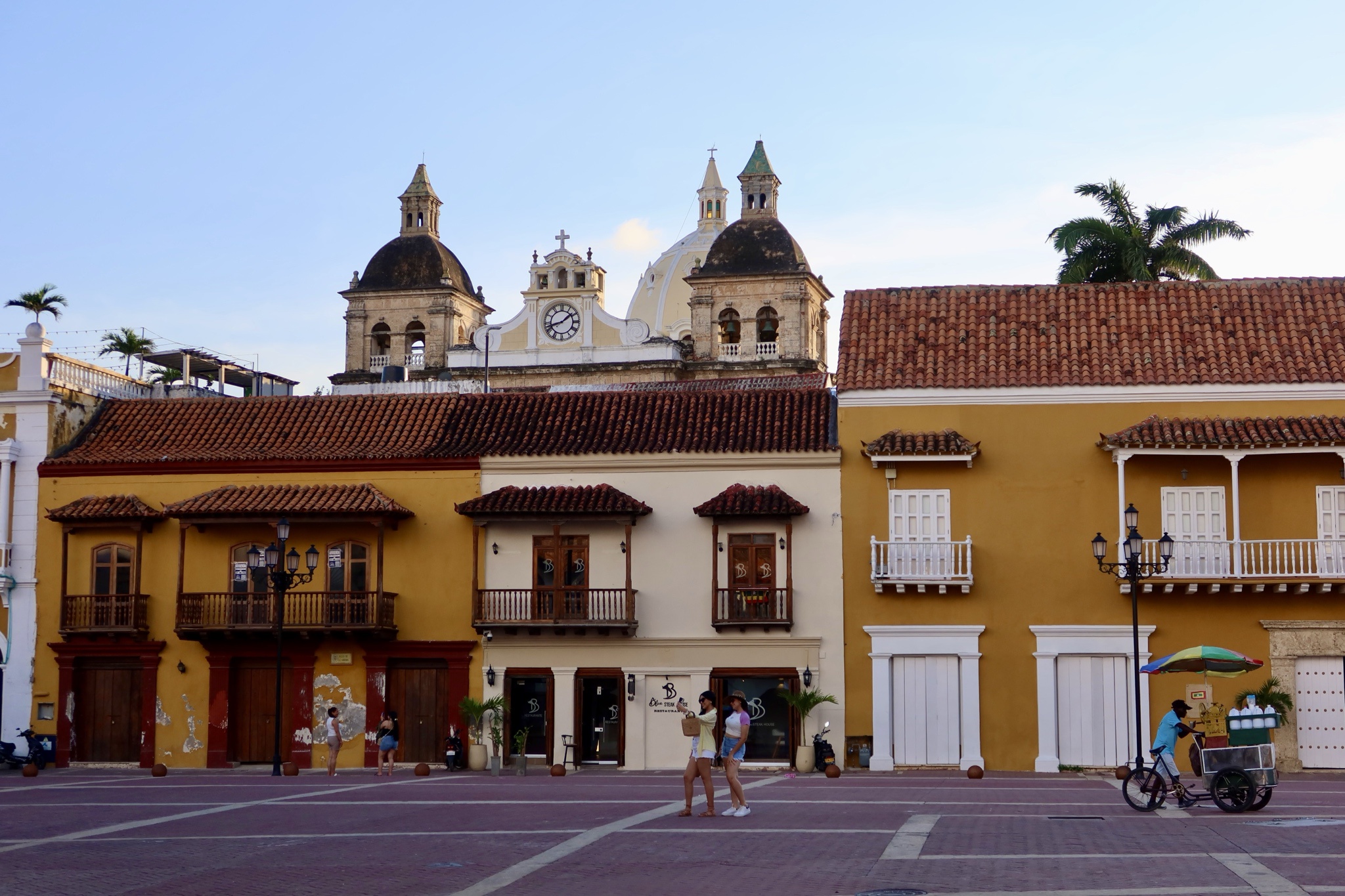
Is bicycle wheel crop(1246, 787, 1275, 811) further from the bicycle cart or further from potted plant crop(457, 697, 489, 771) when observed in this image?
potted plant crop(457, 697, 489, 771)

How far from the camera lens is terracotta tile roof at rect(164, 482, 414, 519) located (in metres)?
32.9

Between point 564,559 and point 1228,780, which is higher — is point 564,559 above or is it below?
above

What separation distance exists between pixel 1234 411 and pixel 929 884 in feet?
64.3

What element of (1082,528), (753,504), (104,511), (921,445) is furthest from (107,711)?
(1082,528)

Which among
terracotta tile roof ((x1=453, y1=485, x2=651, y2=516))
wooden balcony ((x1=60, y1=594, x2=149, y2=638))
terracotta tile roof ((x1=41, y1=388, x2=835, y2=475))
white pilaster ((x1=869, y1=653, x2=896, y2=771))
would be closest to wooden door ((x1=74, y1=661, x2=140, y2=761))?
wooden balcony ((x1=60, y1=594, x2=149, y2=638))

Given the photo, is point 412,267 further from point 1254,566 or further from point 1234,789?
point 1234,789

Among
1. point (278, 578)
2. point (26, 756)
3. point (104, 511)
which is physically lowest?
point (26, 756)

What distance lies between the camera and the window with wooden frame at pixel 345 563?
33.6m

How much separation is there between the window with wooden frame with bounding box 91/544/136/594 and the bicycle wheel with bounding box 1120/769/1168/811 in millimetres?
21855

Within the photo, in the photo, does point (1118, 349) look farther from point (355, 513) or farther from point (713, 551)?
point (355, 513)

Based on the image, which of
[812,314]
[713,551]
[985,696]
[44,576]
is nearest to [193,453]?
[44,576]

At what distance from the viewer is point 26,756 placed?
34.0 m

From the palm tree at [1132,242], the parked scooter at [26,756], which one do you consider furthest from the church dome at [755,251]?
the parked scooter at [26,756]

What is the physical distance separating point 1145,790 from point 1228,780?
970mm
